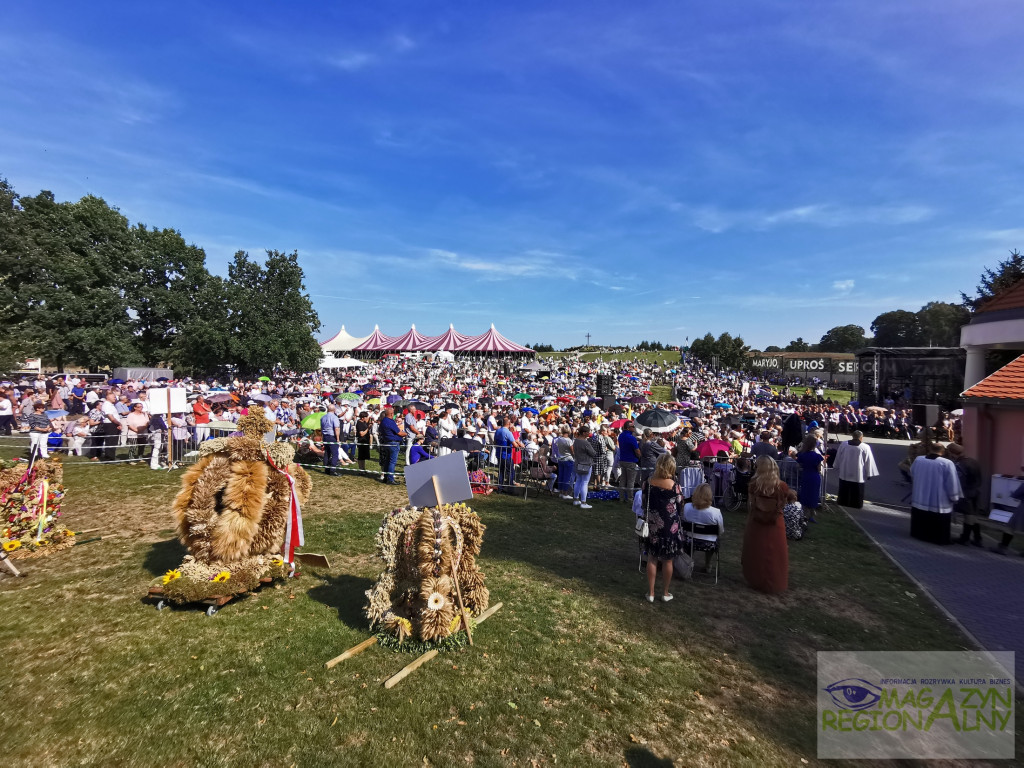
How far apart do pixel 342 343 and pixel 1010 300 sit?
193 ft

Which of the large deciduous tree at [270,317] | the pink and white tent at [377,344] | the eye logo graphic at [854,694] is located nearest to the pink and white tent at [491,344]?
the pink and white tent at [377,344]

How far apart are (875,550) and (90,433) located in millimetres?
18719

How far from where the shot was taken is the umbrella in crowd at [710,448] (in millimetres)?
10992

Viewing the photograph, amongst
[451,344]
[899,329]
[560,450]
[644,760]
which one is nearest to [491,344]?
[451,344]

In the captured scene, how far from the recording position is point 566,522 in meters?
9.39

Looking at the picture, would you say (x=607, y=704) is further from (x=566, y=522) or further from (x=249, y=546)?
(x=566, y=522)

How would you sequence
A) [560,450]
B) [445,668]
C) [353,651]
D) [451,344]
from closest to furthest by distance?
[445,668], [353,651], [560,450], [451,344]

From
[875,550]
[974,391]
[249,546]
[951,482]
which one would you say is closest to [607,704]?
[249,546]

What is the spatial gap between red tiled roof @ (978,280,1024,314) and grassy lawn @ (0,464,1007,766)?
1348 cm

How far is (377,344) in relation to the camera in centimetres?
5734

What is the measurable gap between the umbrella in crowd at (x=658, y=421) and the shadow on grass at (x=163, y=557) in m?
10.0

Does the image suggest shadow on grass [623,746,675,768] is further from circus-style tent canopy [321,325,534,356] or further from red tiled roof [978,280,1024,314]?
circus-style tent canopy [321,325,534,356]

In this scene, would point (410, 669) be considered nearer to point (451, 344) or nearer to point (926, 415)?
point (926, 415)

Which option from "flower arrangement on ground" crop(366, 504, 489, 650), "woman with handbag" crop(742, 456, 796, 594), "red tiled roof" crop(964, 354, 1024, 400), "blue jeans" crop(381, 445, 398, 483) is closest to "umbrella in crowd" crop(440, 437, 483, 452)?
"blue jeans" crop(381, 445, 398, 483)
